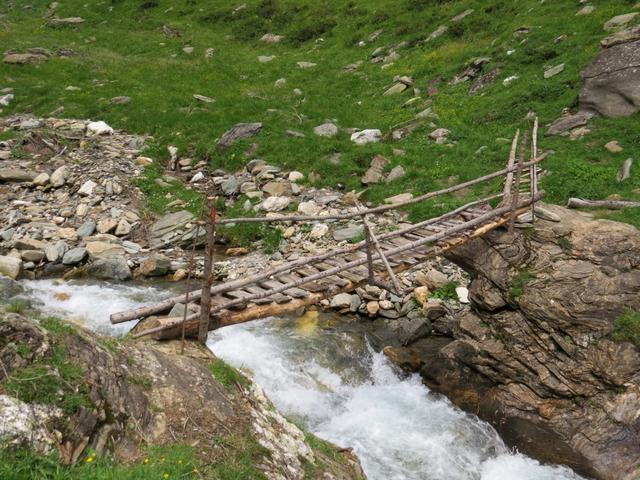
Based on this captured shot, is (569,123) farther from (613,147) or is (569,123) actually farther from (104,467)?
(104,467)

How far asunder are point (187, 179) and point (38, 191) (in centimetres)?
618

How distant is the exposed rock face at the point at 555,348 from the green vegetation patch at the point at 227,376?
20.6 ft

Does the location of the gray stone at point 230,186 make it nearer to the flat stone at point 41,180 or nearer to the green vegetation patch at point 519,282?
the flat stone at point 41,180

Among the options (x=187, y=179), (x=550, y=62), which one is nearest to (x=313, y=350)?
(x=187, y=179)

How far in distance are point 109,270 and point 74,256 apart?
4.75 feet

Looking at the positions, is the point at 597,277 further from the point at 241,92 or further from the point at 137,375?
the point at 241,92

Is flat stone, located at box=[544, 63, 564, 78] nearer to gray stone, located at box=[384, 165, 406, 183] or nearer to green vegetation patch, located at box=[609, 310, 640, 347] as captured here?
gray stone, located at box=[384, 165, 406, 183]

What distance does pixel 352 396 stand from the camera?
1141cm

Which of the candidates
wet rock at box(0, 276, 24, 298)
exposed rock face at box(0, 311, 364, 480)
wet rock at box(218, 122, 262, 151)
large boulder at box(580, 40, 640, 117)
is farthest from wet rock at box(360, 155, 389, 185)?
exposed rock face at box(0, 311, 364, 480)

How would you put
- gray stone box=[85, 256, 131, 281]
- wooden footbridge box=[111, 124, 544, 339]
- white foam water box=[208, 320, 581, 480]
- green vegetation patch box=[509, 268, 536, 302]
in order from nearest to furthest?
1. wooden footbridge box=[111, 124, 544, 339]
2. white foam water box=[208, 320, 581, 480]
3. green vegetation patch box=[509, 268, 536, 302]
4. gray stone box=[85, 256, 131, 281]

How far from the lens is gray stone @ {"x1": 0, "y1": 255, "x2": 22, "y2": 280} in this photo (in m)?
14.6

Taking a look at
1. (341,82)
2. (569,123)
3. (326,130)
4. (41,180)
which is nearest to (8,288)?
(41,180)

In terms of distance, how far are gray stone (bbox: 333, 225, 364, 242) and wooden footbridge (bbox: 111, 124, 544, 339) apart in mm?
3950

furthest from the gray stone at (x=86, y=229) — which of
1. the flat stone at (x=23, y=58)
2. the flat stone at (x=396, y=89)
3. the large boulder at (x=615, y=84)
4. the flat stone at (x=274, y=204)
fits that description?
the flat stone at (x=23, y=58)
